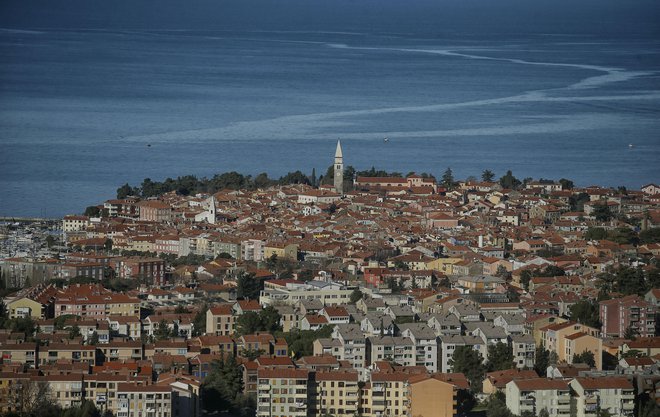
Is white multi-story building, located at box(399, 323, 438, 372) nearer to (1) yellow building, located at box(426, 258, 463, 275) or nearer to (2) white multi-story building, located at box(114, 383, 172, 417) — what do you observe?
(2) white multi-story building, located at box(114, 383, 172, 417)

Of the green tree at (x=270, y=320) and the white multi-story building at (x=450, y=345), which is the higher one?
the green tree at (x=270, y=320)

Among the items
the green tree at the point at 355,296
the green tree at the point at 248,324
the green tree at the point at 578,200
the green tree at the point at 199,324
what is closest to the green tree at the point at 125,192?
the green tree at the point at 578,200

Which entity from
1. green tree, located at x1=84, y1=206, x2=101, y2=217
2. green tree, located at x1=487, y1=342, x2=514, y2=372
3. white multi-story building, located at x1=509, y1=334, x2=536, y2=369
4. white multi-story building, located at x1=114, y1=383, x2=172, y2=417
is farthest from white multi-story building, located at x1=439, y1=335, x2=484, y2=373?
green tree, located at x1=84, y1=206, x2=101, y2=217

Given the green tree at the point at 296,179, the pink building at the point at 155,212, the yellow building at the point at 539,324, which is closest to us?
the yellow building at the point at 539,324

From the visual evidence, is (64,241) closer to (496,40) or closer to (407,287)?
(407,287)

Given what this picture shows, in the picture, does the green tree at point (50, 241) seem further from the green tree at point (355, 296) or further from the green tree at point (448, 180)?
the green tree at point (448, 180)

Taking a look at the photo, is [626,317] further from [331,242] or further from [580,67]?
[580,67]

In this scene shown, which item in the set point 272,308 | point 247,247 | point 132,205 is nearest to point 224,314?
point 272,308
